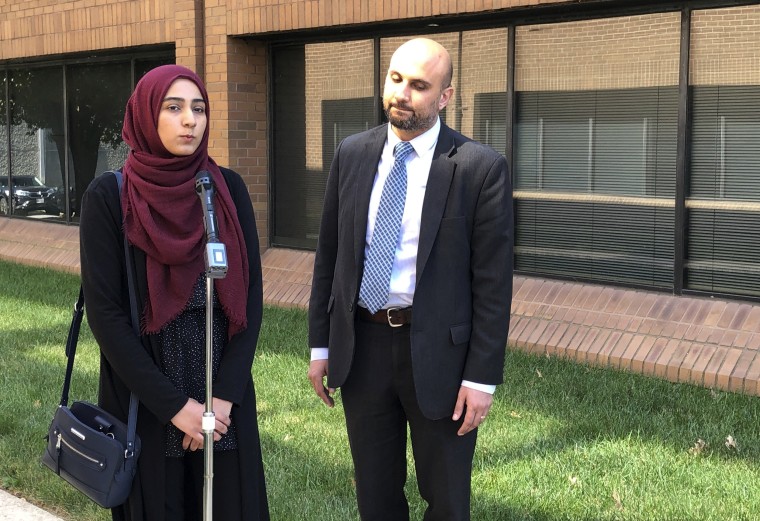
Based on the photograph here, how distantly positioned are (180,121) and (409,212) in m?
0.78

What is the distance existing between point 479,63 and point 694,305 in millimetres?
2868

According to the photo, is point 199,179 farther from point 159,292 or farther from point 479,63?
point 479,63

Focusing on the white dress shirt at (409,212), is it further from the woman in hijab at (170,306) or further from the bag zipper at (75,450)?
the bag zipper at (75,450)

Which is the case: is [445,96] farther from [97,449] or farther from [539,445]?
[539,445]

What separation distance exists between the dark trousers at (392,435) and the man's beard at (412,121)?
65 centimetres

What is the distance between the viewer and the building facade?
25.3 feet

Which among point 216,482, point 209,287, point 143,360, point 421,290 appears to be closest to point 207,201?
point 209,287

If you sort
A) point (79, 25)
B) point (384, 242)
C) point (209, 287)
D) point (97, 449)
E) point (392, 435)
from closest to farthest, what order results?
1. point (209, 287)
2. point (97, 449)
3. point (384, 242)
4. point (392, 435)
5. point (79, 25)

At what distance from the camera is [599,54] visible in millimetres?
8320

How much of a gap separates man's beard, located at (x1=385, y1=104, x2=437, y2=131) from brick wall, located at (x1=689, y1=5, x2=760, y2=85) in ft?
15.7

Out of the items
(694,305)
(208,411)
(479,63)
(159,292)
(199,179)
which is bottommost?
(694,305)

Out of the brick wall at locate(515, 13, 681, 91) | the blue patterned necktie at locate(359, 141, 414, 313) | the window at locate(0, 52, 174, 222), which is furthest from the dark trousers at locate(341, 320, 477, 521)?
the window at locate(0, 52, 174, 222)

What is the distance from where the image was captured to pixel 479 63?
30.1 ft

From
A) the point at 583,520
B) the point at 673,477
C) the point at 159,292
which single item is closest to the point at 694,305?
the point at 673,477
